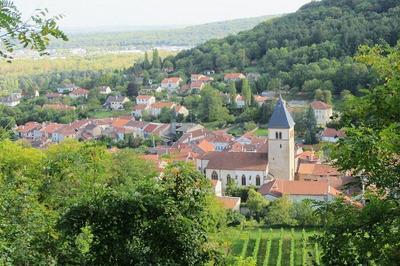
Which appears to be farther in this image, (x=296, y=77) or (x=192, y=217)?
(x=296, y=77)

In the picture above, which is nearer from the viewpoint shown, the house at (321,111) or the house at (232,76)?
the house at (321,111)

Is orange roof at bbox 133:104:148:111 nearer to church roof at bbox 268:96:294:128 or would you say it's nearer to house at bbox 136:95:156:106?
house at bbox 136:95:156:106

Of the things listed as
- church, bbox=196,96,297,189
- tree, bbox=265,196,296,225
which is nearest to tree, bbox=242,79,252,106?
church, bbox=196,96,297,189

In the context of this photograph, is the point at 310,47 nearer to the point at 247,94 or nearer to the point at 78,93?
the point at 247,94

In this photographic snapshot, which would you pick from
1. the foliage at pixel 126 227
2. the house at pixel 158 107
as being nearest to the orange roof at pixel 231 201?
the foliage at pixel 126 227

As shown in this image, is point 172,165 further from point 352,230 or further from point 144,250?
point 352,230

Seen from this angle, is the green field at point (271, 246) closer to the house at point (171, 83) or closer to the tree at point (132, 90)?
the tree at point (132, 90)

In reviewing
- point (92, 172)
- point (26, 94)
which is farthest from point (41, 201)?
point (26, 94)
